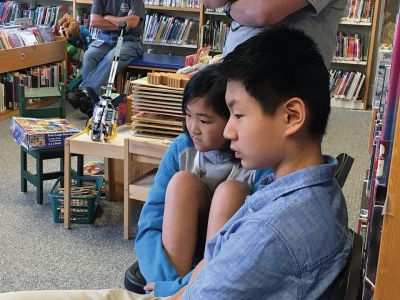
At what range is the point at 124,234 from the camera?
273 cm

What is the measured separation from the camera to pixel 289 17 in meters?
1.68

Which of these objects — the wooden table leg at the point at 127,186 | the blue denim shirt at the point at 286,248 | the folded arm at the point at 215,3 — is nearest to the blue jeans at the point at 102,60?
the wooden table leg at the point at 127,186

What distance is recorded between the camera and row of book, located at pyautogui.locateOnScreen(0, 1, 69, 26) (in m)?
6.57

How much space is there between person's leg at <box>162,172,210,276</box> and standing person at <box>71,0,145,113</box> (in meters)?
3.44

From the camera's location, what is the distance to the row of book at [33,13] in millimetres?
6566

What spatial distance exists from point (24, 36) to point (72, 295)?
4160mm

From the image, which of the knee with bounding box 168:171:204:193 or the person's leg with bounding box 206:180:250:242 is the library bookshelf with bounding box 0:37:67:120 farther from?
the person's leg with bounding box 206:180:250:242

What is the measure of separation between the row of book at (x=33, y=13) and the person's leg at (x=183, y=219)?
5.51m

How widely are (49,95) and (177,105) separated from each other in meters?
1.35

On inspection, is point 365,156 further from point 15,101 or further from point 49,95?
point 15,101

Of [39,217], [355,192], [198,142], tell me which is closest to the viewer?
[198,142]

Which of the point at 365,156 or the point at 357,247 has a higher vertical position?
the point at 357,247

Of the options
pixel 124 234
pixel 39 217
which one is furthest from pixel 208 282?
pixel 39 217

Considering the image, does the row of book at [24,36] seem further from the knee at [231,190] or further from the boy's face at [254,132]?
the boy's face at [254,132]
